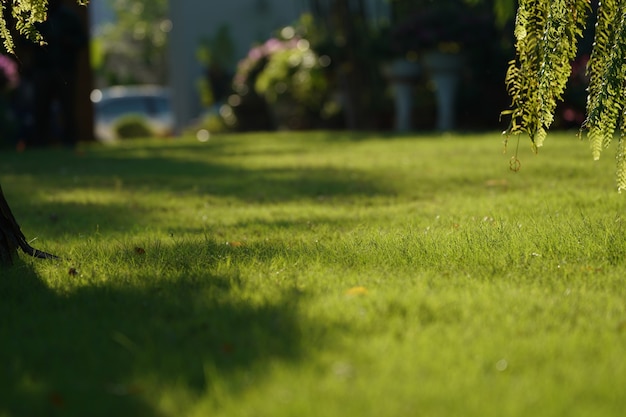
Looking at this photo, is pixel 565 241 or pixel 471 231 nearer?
pixel 565 241

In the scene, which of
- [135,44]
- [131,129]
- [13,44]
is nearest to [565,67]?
[13,44]

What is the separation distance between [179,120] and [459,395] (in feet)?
91.9

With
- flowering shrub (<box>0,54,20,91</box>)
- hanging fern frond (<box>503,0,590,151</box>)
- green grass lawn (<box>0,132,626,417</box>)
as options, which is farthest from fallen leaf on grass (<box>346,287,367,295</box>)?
flowering shrub (<box>0,54,20,91</box>)

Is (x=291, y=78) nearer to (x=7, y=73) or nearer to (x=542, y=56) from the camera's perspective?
(x=7, y=73)

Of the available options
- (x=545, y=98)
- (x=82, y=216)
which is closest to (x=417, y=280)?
(x=545, y=98)

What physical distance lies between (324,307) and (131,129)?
882 inches

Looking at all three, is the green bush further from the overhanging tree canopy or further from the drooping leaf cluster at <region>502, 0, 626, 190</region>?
the drooping leaf cluster at <region>502, 0, 626, 190</region>

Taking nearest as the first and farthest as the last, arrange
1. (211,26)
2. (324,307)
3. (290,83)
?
1. (324,307)
2. (290,83)
3. (211,26)

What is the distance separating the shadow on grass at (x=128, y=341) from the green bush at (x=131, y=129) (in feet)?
70.4

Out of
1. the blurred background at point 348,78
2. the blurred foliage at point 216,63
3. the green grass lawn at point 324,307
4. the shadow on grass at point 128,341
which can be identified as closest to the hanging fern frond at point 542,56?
the green grass lawn at point 324,307

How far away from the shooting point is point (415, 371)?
2791mm

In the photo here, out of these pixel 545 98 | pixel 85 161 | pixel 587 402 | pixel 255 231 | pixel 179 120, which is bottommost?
pixel 179 120

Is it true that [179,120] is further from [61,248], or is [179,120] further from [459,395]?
[459,395]

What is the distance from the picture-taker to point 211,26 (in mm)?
32375
